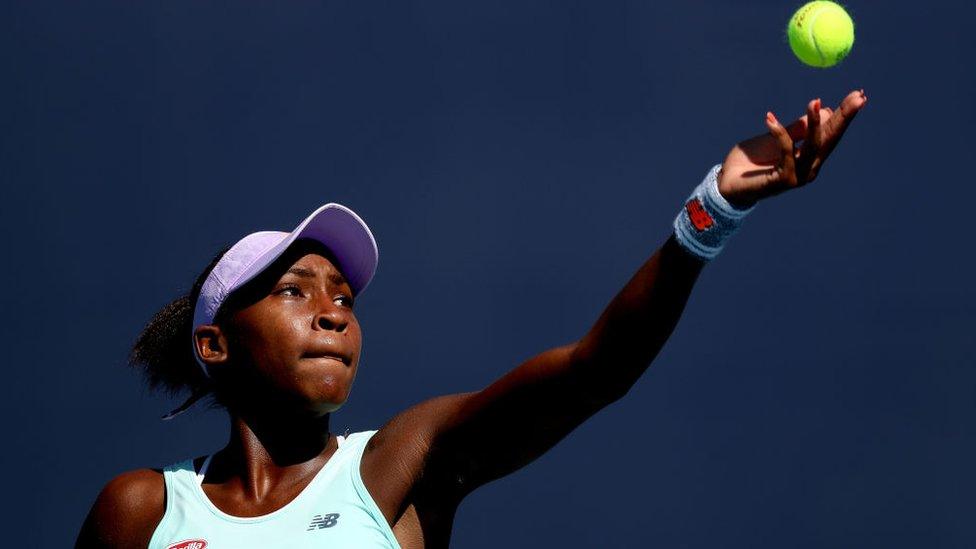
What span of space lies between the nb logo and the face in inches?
9.1

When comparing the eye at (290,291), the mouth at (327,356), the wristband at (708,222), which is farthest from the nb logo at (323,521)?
the wristband at (708,222)

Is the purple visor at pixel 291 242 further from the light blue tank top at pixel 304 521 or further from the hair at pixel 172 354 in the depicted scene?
the light blue tank top at pixel 304 521

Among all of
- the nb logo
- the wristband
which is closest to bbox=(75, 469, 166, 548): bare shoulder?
the nb logo

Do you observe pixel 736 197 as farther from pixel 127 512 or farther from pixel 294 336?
pixel 127 512

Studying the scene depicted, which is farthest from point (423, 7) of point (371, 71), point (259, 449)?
point (259, 449)

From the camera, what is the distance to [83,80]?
4.52 m

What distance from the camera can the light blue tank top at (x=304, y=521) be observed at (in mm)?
2256

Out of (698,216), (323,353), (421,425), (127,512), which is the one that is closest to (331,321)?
(323,353)

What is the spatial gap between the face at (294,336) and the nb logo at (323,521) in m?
0.23

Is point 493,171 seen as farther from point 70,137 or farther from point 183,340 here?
point 183,340

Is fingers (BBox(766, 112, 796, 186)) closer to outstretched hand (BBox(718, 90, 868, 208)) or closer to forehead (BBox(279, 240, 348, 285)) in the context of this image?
outstretched hand (BBox(718, 90, 868, 208))

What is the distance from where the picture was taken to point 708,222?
192cm

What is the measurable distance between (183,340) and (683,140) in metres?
1.92

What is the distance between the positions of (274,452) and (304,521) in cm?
26
